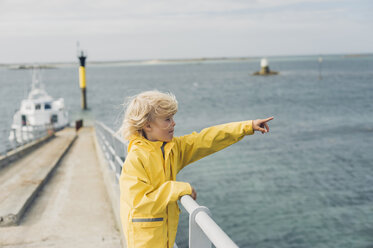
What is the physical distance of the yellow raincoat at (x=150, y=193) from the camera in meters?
2.16

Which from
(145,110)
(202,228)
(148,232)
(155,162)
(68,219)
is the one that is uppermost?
(145,110)

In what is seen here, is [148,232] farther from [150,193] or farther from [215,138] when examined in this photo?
[215,138]

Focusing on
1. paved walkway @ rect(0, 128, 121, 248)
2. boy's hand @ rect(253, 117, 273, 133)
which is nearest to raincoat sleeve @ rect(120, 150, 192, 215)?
boy's hand @ rect(253, 117, 273, 133)

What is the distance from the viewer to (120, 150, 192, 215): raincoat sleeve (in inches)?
84.6

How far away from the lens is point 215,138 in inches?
105

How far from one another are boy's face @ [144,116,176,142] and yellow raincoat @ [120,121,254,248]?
42 millimetres

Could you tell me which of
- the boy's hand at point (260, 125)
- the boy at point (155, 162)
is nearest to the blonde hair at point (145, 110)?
the boy at point (155, 162)

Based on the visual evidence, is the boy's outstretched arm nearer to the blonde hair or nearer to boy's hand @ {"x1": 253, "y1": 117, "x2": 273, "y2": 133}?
boy's hand @ {"x1": 253, "y1": 117, "x2": 273, "y2": 133}

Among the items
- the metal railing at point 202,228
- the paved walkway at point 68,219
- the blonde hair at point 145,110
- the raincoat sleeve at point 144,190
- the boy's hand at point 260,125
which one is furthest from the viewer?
the paved walkway at point 68,219

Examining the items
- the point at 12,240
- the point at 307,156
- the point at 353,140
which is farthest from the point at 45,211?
the point at 353,140

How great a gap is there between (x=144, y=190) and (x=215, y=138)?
2.31 feet

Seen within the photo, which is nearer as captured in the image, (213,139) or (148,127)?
(148,127)

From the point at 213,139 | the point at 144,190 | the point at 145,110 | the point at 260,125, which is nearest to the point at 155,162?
the point at 144,190

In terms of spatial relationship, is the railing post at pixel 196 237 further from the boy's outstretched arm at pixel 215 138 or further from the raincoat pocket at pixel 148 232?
the boy's outstretched arm at pixel 215 138
